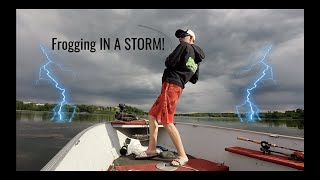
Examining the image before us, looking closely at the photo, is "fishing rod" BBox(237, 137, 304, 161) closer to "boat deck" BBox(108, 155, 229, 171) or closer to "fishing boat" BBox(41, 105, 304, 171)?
"fishing boat" BBox(41, 105, 304, 171)

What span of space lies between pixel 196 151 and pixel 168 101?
141 cm

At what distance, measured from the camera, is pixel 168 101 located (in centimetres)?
278

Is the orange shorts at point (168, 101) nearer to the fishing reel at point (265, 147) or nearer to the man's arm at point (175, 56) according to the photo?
the man's arm at point (175, 56)

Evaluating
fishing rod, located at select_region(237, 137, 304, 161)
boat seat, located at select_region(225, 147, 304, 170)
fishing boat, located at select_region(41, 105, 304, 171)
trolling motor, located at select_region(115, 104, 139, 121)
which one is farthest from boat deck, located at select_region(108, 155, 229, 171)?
trolling motor, located at select_region(115, 104, 139, 121)

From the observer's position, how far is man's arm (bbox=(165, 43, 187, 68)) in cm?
272

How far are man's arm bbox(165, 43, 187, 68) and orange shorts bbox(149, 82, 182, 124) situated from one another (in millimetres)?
242

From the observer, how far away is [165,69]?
115 inches

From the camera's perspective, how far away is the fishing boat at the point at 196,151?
A: 7.57ft

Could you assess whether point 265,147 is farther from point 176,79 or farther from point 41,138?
point 41,138

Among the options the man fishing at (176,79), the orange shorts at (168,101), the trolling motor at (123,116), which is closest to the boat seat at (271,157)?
the man fishing at (176,79)

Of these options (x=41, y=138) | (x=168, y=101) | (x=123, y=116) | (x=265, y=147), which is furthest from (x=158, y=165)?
(x=41, y=138)

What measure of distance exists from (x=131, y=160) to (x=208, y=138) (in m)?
1.19
